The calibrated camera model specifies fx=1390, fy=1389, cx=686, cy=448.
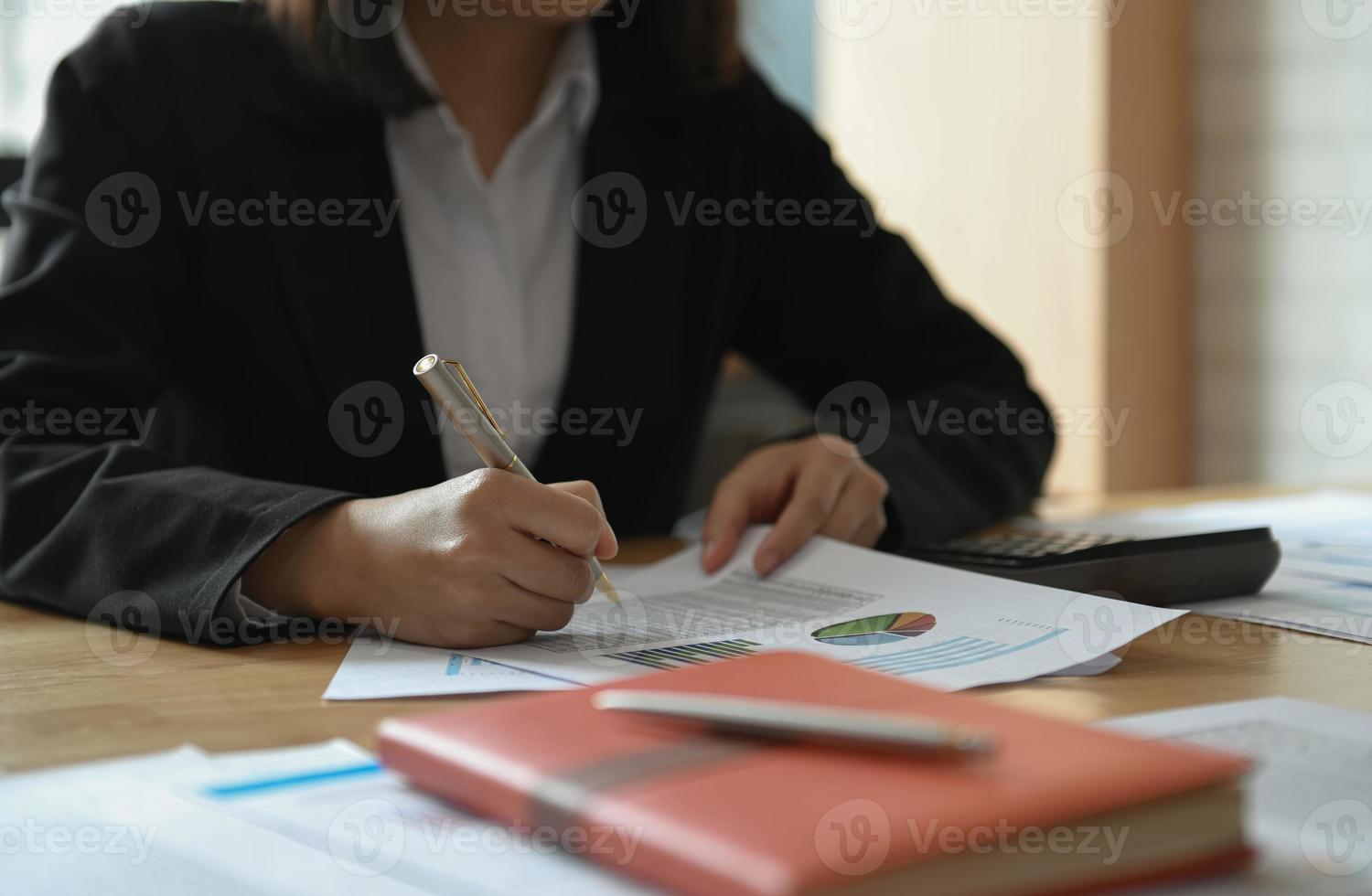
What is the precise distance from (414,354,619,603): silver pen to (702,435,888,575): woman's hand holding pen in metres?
0.16

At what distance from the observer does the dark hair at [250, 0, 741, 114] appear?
3.50 ft

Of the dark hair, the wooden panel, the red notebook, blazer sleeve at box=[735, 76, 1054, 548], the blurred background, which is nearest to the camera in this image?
the red notebook

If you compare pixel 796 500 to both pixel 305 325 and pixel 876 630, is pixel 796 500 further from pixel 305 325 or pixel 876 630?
pixel 305 325

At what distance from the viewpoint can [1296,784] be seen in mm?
459

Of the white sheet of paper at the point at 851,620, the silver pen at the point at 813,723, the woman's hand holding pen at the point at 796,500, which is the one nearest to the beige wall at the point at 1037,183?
the woman's hand holding pen at the point at 796,500

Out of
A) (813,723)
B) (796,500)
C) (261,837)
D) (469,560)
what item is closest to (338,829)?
(261,837)

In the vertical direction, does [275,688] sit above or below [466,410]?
below

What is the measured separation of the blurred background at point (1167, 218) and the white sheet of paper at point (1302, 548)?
3.19 ft

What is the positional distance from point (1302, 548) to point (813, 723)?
2.37 feet

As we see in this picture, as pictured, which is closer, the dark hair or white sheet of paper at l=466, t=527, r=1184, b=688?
white sheet of paper at l=466, t=527, r=1184, b=688

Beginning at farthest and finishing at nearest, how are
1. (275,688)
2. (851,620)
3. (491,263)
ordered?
(491,263), (851,620), (275,688)

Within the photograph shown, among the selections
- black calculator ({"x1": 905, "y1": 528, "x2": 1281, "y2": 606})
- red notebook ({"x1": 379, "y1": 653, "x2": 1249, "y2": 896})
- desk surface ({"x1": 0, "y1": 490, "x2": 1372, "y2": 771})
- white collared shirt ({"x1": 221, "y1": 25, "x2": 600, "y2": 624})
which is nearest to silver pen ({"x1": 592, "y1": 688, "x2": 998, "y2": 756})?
red notebook ({"x1": 379, "y1": 653, "x2": 1249, "y2": 896})

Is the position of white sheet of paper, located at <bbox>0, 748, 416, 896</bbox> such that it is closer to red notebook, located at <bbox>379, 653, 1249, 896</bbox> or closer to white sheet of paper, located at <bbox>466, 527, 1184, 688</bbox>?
red notebook, located at <bbox>379, 653, 1249, 896</bbox>

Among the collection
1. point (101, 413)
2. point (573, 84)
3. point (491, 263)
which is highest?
point (573, 84)
